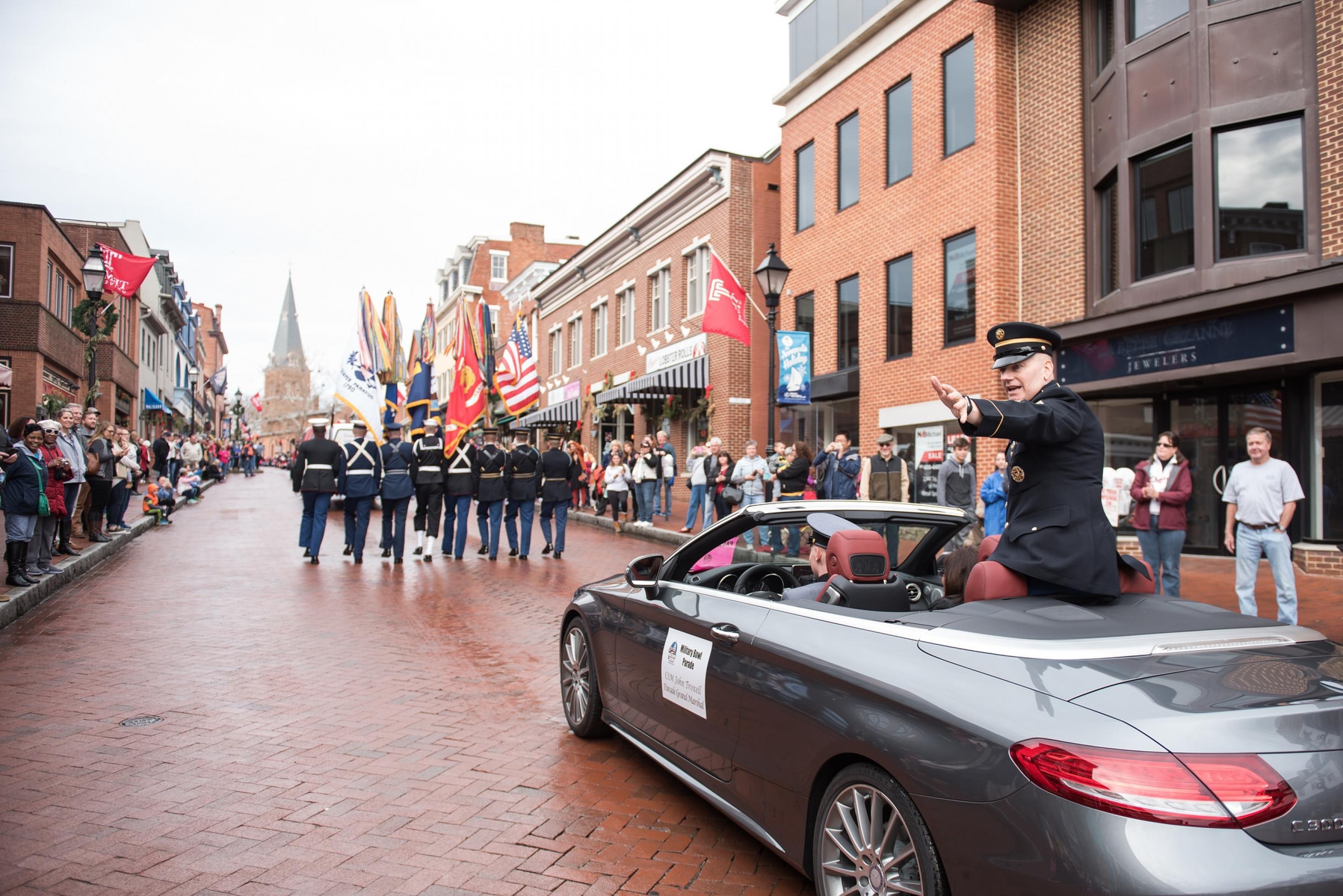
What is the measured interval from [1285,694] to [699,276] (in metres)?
22.7

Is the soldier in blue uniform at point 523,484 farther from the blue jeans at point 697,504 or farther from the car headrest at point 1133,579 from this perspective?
the car headrest at point 1133,579

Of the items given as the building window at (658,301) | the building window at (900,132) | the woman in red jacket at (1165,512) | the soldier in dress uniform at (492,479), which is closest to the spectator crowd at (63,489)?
the soldier in dress uniform at (492,479)

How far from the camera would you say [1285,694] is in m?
2.25

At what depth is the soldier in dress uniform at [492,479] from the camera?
13.5 meters

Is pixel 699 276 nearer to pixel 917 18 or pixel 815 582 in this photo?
pixel 917 18

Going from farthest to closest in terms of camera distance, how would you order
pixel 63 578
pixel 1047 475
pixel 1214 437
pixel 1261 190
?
pixel 1214 437 → pixel 1261 190 → pixel 63 578 → pixel 1047 475

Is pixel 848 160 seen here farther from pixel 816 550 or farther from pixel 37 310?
pixel 37 310

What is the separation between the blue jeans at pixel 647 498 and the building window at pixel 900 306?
5415 millimetres

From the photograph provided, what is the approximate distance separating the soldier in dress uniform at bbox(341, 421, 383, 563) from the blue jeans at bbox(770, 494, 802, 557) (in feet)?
31.9

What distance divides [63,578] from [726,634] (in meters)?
9.70

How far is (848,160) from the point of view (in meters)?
18.9

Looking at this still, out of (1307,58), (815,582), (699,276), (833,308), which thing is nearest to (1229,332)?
(1307,58)

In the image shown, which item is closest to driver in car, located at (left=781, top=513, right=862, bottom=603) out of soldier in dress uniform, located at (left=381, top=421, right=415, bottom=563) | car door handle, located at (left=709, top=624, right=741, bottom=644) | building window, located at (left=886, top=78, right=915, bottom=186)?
car door handle, located at (left=709, top=624, right=741, bottom=644)

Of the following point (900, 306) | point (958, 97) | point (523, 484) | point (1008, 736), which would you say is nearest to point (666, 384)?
point (900, 306)
